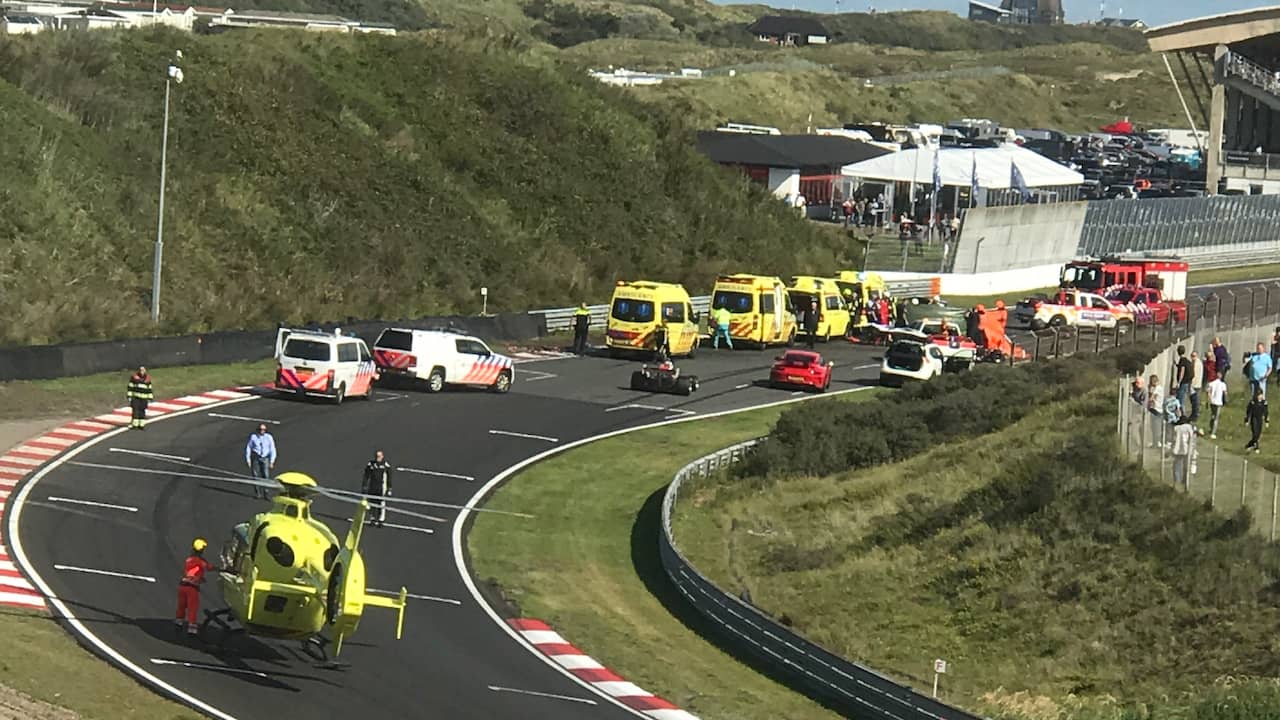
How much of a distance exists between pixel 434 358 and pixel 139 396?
1040 cm

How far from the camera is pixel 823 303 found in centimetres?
6481

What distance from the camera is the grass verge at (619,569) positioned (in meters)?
30.1

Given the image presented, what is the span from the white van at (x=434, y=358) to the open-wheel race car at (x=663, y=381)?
438 centimetres

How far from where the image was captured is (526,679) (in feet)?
94.3

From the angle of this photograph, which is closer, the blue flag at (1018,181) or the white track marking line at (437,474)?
the white track marking line at (437,474)

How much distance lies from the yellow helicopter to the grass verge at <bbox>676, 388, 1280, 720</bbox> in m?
9.92

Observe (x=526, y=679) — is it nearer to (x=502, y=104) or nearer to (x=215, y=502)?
(x=215, y=502)

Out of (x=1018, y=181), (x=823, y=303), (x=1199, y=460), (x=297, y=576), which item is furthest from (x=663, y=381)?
(x=1018, y=181)

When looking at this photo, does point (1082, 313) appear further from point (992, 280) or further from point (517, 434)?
point (517, 434)

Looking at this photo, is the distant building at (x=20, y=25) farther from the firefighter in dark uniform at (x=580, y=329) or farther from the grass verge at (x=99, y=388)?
the grass verge at (x=99, y=388)

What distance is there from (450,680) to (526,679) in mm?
1368

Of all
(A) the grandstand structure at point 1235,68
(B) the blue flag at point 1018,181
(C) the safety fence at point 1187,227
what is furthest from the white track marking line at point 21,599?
(A) the grandstand structure at point 1235,68

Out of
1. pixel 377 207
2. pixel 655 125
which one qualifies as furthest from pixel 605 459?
pixel 655 125

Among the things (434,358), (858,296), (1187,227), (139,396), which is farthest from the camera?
(1187,227)
